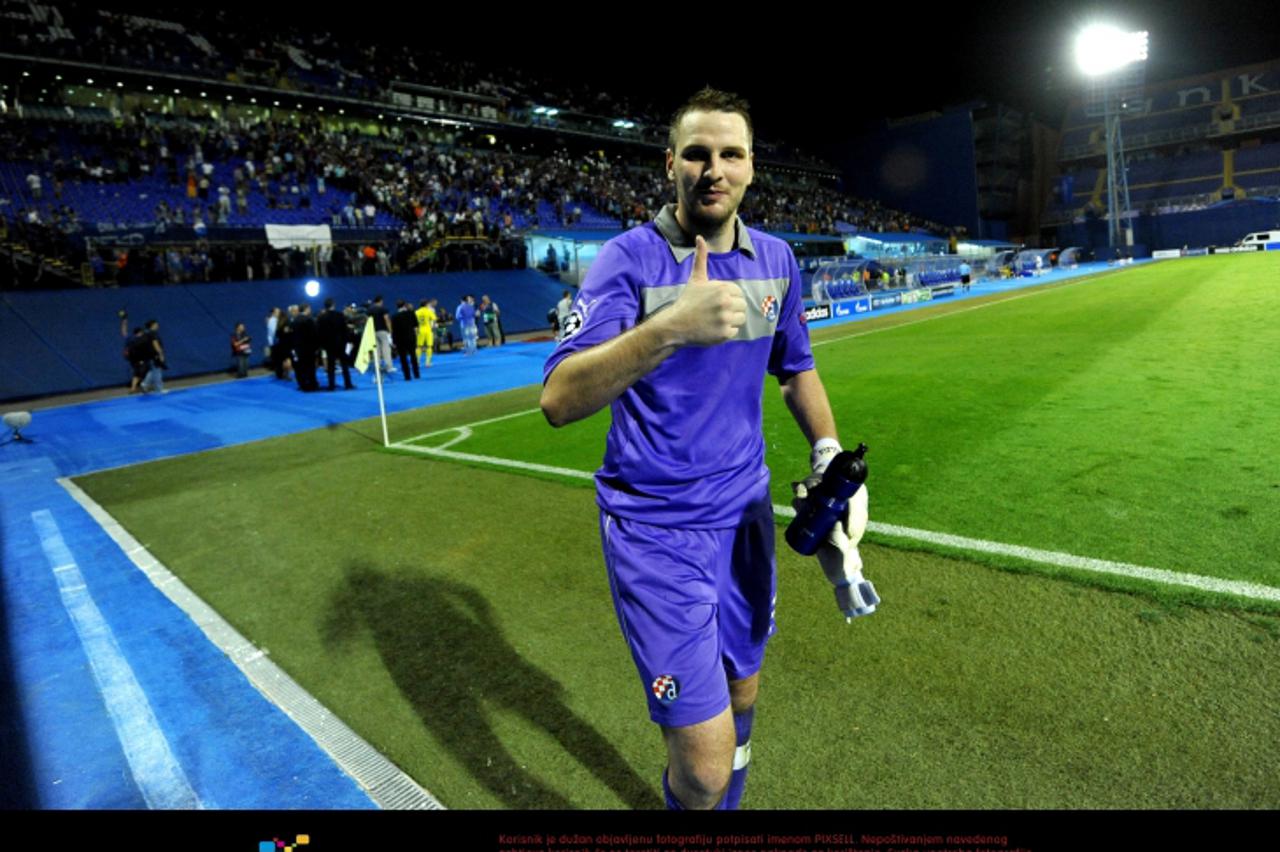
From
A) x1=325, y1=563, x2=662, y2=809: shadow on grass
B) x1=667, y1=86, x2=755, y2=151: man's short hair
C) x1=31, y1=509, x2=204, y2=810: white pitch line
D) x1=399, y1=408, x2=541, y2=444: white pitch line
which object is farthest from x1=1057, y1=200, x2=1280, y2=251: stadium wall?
x1=31, y1=509, x2=204, y2=810: white pitch line

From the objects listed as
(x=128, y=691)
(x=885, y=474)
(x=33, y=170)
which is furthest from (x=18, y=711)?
(x=33, y=170)

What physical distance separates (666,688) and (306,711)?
8.28 ft

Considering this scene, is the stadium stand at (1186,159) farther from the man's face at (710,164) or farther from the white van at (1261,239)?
the man's face at (710,164)

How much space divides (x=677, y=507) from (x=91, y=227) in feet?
89.2

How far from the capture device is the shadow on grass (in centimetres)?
302

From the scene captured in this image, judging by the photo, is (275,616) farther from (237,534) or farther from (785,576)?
(785,576)

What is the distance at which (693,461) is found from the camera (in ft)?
7.59

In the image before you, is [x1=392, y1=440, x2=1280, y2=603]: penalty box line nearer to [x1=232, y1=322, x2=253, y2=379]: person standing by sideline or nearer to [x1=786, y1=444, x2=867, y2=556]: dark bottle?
[x1=786, y1=444, x2=867, y2=556]: dark bottle

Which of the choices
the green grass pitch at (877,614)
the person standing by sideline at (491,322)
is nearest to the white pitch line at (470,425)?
the green grass pitch at (877,614)

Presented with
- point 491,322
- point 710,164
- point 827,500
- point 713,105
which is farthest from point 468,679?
point 491,322

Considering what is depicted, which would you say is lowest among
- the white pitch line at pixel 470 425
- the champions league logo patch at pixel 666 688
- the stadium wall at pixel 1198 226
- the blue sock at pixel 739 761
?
the blue sock at pixel 739 761

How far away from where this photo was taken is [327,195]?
1286 inches

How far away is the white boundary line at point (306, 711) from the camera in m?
2.98

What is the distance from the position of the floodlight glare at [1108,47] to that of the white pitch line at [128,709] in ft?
230
